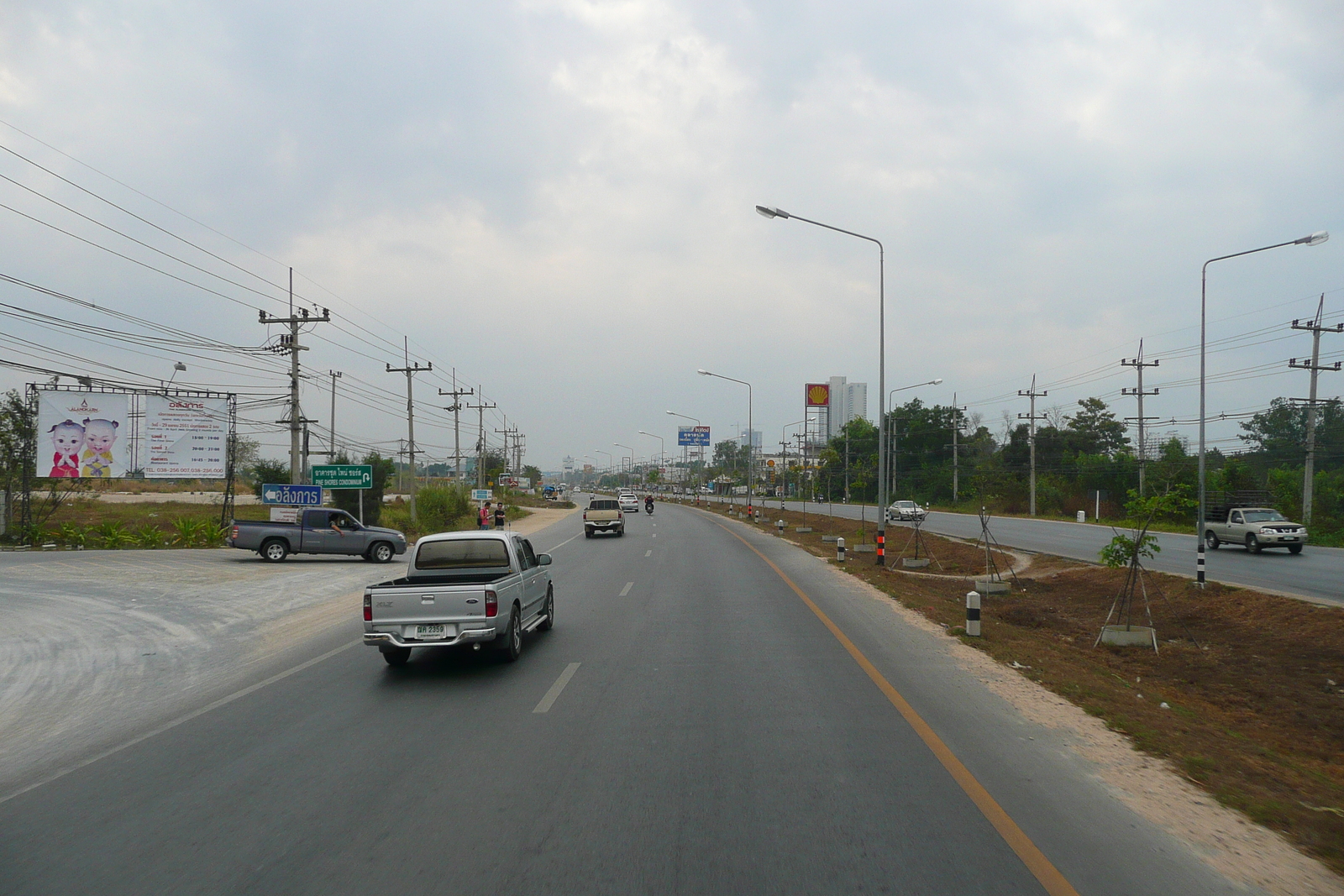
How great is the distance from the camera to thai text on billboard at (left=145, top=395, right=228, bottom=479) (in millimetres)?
35250

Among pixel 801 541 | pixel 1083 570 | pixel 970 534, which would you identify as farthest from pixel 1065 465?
pixel 1083 570

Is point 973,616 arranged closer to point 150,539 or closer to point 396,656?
point 396,656

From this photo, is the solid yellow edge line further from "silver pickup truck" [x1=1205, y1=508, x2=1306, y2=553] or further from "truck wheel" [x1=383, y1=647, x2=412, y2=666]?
"silver pickup truck" [x1=1205, y1=508, x2=1306, y2=553]

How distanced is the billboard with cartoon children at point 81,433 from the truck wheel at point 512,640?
32.0 meters

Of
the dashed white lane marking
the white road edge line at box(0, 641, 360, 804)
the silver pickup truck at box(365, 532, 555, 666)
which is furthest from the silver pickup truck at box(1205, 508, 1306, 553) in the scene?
the white road edge line at box(0, 641, 360, 804)

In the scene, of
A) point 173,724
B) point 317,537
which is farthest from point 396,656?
point 317,537

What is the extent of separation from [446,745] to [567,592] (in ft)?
35.8

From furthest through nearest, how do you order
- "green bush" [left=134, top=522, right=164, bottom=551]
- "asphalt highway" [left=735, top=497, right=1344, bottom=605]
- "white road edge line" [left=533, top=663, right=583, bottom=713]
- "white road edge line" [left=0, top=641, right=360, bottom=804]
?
"green bush" [left=134, top=522, right=164, bottom=551]
"asphalt highway" [left=735, top=497, right=1344, bottom=605]
"white road edge line" [left=533, top=663, right=583, bottom=713]
"white road edge line" [left=0, top=641, right=360, bottom=804]

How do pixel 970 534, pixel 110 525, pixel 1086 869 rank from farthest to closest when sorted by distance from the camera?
pixel 970 534 < pixel 110 525 < pixel 1086 869

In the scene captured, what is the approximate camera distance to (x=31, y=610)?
15.4 m

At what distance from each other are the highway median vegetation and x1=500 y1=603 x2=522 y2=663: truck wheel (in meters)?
6.37

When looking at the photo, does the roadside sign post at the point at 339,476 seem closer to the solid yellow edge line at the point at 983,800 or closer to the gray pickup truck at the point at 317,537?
the gray pickup truck at the point at 317,537

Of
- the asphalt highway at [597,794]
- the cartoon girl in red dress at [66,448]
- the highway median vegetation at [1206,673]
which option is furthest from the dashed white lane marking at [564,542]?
the asphalt highway at [597,794]

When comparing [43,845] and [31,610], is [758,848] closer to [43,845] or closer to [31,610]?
[43,845]
